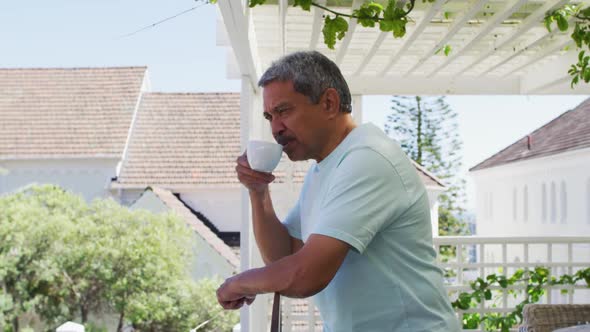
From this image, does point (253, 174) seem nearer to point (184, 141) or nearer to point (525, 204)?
point (184, 141)

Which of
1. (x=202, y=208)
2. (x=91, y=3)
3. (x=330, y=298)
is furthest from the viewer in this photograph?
(x=91, y=3)

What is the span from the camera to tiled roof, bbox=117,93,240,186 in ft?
54.6

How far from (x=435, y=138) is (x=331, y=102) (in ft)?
70.2

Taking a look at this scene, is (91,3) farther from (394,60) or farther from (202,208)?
(394,60)

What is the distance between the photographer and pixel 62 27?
28844 millimetres

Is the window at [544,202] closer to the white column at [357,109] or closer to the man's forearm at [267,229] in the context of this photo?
the white column at [357,109]

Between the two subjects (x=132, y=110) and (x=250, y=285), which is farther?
(x=132, y=110)

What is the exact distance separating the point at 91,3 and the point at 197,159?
16089 millimetres

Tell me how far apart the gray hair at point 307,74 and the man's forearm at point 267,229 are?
0.32 meters

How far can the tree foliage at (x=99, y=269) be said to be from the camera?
→ 11.8 meters

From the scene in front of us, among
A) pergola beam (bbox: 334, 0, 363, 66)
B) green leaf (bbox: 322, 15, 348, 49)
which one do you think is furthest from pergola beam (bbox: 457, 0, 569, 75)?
green leaf (bbox: 322, 15, 348, 49)

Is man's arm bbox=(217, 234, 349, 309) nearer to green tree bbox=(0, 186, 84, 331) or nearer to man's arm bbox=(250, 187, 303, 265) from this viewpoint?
man's arm bbox=(250, 187, 303, 265)

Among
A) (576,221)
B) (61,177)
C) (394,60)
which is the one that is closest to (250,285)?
(394,60)

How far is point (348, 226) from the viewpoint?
1048mm
